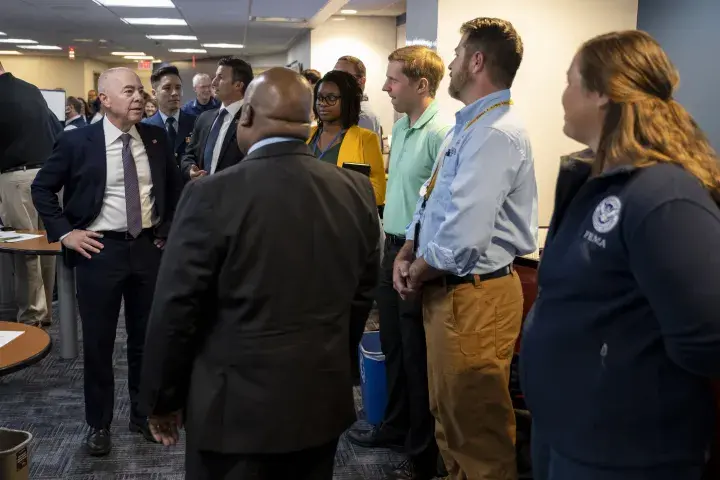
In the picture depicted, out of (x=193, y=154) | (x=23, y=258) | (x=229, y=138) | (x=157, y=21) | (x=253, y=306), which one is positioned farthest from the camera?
(x=157, y=21)

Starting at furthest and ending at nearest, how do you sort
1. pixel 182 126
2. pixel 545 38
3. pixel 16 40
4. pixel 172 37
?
pixel 16 40 < pixel 172 37 < pixel 182 126 < pixel 545 38

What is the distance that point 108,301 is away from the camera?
2.74 m

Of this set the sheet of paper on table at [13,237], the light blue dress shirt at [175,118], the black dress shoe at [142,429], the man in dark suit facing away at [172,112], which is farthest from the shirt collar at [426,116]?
the light blue dress shirt at [175,118]

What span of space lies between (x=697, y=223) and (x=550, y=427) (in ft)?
1.59

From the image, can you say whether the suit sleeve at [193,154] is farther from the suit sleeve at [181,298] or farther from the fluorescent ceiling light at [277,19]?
the fluorescent ceiling light at [277,19]

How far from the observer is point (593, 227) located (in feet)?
3.86

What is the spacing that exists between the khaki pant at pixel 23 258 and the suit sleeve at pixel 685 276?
4.32 m

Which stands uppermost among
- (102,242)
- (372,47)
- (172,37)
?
(172,37)

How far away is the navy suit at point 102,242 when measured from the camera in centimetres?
267

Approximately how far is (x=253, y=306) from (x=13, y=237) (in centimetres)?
314

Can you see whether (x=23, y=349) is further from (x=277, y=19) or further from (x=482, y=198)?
(x=277, y=19)

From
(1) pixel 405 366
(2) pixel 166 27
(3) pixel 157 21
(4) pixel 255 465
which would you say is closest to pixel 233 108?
(1) pixel 405 366

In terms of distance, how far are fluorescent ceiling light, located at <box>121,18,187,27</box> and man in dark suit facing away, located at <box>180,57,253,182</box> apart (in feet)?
23.2

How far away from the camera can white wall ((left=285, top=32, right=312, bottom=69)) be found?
992 cm
